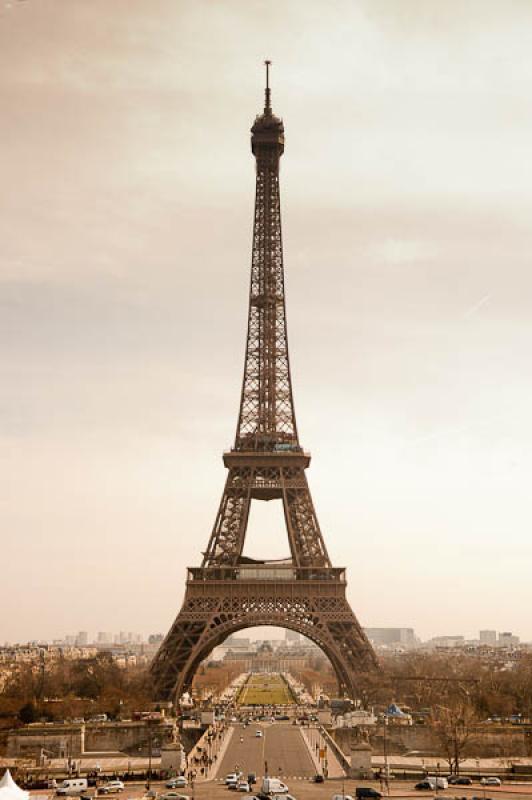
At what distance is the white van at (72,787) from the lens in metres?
47.5

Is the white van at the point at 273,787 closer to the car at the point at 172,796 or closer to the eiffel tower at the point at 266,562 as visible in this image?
the car at the point at 172,796

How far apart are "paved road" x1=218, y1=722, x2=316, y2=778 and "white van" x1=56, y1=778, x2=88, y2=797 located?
29.0 feet

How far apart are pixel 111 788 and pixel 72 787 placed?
1847 millimetres

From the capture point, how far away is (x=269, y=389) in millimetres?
80812

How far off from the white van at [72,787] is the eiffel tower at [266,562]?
2415cm

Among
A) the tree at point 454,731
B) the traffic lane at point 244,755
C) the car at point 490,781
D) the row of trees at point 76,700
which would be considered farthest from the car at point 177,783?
the row of trees at point 76,700

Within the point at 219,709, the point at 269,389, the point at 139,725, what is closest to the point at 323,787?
the point at 139,725

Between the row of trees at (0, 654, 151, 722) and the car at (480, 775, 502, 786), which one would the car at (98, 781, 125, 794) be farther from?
the row of trees at (0, 654, 151, 722)

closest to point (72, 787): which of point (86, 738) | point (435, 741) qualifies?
point (86, 738)

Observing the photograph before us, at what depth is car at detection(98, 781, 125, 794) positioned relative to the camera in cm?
4768

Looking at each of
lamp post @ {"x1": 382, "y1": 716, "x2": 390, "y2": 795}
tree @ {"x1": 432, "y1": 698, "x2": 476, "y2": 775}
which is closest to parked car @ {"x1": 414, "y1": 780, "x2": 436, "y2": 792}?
lamp post @ {"x1": 382, "y1": 716, "x2": 390, "y2": 795}

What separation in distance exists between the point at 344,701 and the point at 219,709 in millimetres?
25553

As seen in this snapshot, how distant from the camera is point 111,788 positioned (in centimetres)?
4800

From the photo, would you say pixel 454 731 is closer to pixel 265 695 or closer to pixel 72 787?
pixel 72 787
